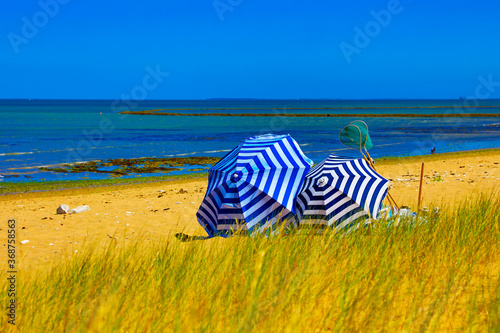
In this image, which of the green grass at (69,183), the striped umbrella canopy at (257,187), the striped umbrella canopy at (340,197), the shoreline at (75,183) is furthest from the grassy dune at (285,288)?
the green grass at (69,183)

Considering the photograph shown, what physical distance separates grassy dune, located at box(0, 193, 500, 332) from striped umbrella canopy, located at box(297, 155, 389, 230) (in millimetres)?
1504

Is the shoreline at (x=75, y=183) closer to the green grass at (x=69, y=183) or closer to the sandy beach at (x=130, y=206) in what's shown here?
the green grass at (x=69, y=183)

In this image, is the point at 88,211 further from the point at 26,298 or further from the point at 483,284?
the point at 483,284

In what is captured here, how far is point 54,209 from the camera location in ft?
44.4

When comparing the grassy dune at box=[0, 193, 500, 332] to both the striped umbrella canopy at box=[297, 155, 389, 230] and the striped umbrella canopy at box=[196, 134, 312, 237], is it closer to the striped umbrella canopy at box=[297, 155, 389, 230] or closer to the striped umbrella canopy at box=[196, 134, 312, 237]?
the striped umbrella canopy at box=[297, 155, 389, 230]

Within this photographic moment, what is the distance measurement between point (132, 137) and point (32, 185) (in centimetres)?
2545

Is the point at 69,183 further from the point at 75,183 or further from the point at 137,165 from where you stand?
the point at 137,165

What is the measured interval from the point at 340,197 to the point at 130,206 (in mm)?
8315

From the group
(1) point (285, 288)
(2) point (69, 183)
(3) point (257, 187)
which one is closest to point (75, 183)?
(2) point (69, 183)

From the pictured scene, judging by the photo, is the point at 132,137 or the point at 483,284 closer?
the point at 483,284

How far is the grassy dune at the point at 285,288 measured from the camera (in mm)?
3326

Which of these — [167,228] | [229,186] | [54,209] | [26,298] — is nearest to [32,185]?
[54,209]

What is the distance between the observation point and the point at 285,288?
11.6ft

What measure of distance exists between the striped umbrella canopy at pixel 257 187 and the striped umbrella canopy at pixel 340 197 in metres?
0.30
